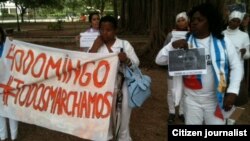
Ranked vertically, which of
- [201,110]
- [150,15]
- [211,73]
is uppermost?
[150,15]

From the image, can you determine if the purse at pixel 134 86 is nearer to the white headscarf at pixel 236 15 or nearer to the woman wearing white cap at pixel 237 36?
the woman wearing white cap at pixel 237 36

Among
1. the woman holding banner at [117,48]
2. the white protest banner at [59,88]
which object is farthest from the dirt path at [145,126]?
the woman holding banner at [117,48]

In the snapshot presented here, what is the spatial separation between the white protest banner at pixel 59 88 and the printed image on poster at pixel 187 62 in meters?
0.72

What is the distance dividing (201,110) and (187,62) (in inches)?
17.7

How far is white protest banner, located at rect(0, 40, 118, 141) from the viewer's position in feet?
12.8

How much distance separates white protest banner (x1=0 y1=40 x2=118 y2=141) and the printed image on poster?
2.37 feet

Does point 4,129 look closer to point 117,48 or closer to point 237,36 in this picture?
point 117,48

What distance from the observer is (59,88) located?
4195mm

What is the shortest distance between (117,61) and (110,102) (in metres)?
0.43

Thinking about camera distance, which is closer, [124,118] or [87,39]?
[124,118]

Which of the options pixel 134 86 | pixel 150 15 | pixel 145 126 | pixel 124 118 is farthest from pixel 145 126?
pixel 150 15

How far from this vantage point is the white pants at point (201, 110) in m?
3.28

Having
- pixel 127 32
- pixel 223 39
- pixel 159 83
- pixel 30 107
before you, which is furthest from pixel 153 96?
pixel 127 32

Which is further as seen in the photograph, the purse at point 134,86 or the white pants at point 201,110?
the purse at point 134,86
